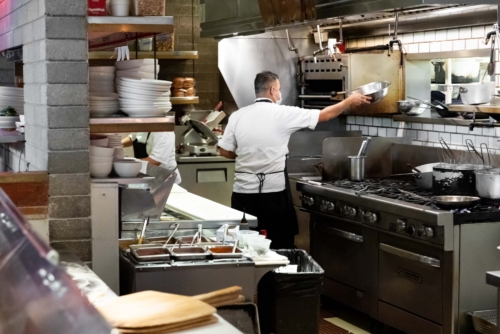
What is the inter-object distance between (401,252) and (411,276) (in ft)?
0.55

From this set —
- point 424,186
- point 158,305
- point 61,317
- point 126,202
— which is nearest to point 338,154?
point 424,186

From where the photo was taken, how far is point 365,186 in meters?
6.25

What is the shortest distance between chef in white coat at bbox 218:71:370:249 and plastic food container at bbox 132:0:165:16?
266 centimetres

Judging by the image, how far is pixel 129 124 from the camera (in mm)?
3752

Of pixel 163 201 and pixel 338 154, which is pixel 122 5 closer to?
pixel 163 201

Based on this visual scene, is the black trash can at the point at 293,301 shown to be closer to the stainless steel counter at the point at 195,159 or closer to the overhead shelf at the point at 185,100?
the stainless steel counter at the point at 195,159

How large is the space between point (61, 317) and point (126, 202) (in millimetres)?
2537

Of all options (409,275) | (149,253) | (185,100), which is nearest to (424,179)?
(409,275)

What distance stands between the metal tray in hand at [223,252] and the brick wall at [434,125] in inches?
108

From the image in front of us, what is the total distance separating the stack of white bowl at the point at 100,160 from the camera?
3.86m

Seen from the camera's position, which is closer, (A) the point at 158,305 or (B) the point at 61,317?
(B) the point at 61,317

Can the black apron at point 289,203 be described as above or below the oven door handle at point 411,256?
above

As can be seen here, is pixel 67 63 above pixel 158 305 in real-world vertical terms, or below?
above

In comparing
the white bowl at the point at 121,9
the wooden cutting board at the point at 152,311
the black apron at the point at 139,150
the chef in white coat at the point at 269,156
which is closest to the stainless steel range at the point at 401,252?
the chef in white coat at the point at 269,156
